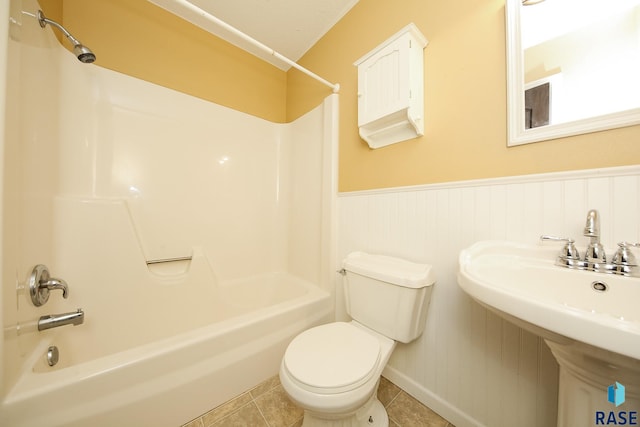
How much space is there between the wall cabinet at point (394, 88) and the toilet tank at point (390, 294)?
26.8 inches

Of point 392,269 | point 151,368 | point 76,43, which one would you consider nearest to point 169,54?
point 76,43

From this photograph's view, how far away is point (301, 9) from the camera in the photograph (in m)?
1.43

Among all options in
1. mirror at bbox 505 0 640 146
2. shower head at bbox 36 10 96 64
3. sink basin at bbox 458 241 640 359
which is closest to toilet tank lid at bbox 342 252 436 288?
sink basin at bbox 458 241 640 359

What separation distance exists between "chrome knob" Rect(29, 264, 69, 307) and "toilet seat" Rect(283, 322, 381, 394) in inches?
36.9

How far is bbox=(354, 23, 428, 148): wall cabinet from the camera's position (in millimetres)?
994

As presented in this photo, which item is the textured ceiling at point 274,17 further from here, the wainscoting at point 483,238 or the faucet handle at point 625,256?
the faucet handle at point 625,256

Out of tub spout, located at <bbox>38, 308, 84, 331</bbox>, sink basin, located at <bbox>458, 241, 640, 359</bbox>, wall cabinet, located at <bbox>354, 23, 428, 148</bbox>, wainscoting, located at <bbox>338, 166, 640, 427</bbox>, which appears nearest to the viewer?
sink basin, located at <bbox>458, 241, 640, 359</bbox>

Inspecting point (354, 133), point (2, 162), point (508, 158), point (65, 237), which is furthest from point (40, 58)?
point (508, 158)

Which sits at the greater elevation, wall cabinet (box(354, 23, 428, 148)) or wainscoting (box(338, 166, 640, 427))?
→ wall cabinet (box(354, 23, 428, 148))

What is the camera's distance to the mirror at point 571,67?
62cm

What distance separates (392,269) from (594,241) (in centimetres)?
62

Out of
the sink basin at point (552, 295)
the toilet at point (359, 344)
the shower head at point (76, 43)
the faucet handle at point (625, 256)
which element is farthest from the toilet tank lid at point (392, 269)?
the shower head at point (76, 43)

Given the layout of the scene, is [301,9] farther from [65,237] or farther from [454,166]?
[65,237]

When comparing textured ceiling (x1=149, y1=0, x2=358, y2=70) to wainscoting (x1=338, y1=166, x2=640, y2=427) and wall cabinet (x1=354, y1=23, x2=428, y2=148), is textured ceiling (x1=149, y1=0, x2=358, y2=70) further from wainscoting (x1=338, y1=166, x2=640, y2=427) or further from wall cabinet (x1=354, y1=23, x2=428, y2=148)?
wainscoting (x1=338, y1=166, x2=640, y2=427)
